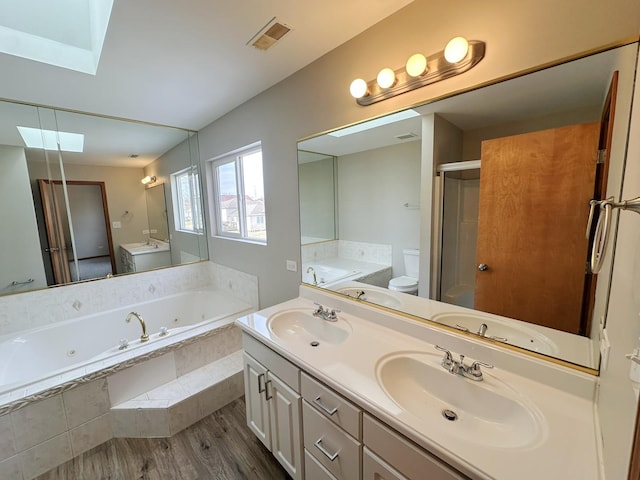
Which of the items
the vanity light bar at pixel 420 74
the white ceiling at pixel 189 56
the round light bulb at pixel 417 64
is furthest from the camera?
the white ceiling at pixel 189 56

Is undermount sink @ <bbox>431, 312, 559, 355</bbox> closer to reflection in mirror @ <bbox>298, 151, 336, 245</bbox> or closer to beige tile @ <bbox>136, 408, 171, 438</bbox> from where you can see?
reflection in mirror @ <bbox>298, 151, 336, 245</bbox>

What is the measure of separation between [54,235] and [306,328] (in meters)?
2.71

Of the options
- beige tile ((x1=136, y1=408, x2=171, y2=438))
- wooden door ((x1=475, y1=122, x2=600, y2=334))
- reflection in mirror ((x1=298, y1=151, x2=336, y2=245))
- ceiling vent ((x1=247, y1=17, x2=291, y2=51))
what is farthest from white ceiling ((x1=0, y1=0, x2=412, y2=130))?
beige tile ((x1=136, y1=408, x2=171, y2=438))

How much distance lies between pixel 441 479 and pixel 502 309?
0.71 metres

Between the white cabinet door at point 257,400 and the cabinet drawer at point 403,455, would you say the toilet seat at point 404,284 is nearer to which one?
the cabinet drawer at point 403,455

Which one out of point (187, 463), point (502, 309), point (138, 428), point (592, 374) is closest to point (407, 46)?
point (502, 309)

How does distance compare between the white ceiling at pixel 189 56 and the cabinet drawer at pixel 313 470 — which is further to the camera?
the white ceiling at pixel 189 56

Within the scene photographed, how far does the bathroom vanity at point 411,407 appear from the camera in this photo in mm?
736

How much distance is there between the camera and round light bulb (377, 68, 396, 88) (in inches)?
52.1

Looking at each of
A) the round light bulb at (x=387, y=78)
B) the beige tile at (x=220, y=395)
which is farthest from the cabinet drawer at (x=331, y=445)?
the round light bulb at (x=387, y=78)

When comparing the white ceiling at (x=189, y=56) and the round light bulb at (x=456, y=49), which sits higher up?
the white ceiling at (x=189, y=56)

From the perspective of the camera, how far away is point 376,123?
4.96ft

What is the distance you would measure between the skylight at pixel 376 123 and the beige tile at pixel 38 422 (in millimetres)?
2485

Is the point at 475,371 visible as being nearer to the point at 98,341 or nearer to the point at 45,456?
the point at 45,456
